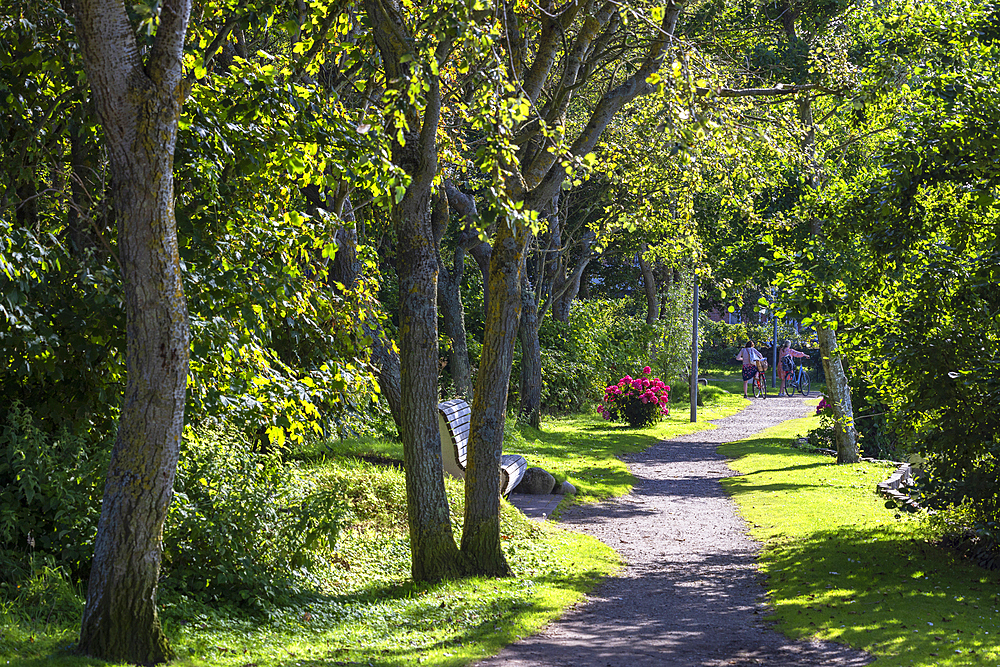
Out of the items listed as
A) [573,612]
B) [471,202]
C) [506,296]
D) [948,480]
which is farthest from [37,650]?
[471,202]

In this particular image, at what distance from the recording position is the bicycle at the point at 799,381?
38188mm

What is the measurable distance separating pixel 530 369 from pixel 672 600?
44.4ft

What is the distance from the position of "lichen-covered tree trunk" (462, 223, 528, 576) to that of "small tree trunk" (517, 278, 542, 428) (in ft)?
41.1

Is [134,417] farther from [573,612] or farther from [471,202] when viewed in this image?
[471,202]

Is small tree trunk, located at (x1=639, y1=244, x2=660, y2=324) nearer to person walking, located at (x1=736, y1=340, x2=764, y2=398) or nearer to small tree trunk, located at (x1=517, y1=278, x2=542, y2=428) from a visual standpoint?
person walking, located at (x1=736, y1=340, x2=764, y2=398)

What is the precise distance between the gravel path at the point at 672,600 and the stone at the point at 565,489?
0.55 m

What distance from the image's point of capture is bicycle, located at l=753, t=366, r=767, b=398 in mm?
36825

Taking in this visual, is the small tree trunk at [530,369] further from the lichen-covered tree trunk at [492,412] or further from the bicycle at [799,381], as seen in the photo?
the bicycle at [799,381]

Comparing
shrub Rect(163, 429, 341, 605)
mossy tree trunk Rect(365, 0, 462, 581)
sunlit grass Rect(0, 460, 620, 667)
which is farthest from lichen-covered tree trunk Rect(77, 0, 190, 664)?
mossy tree trunk Rect(365, 0, 462, 581)

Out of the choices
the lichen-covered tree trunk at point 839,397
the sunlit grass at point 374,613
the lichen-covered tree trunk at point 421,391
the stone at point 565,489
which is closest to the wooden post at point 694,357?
the lichen-covered tree trunk at point 839,397

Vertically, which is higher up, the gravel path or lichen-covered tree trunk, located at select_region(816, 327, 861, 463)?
lichen-covered tree trunk, located at select_region(816, 327, 861, 463)

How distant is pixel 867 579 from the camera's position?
8.97m

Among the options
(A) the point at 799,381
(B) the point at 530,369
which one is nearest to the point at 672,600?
(B) the point at 530,369

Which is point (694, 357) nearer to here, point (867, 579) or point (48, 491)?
point (867, 579)
